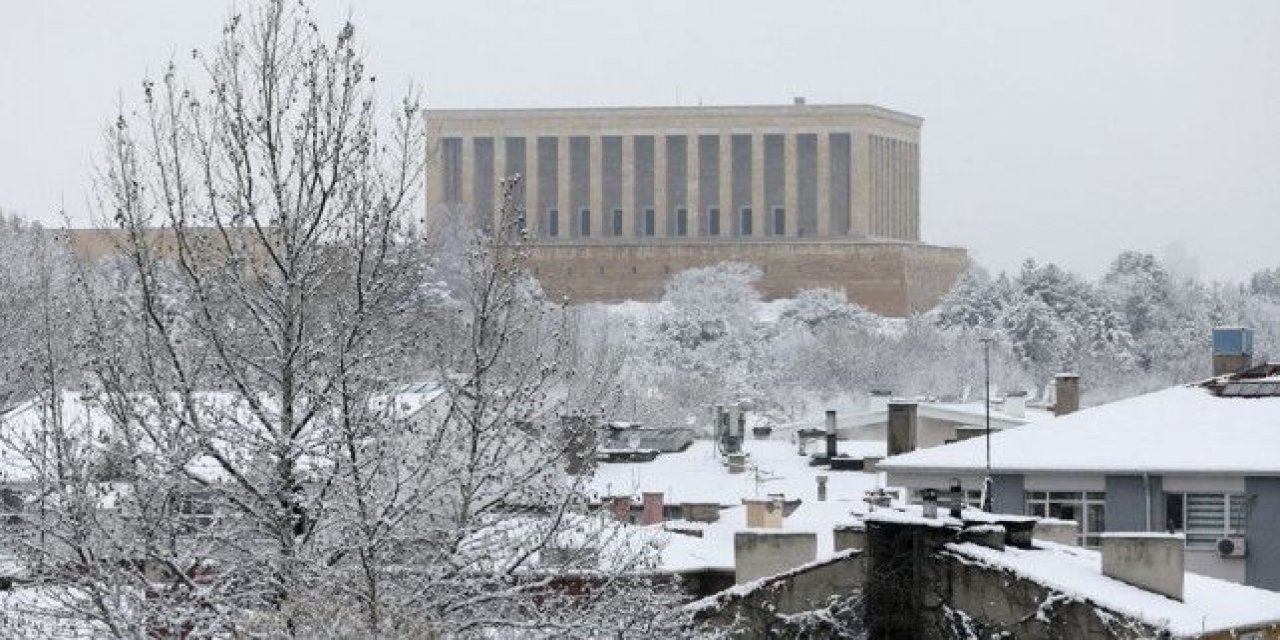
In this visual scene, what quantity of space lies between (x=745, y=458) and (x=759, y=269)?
84614mm

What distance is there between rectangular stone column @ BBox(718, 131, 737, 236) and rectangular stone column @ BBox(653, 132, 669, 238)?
2.82 metres

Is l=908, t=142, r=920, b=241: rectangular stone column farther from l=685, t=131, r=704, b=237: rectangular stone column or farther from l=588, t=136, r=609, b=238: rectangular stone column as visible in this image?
l=588, t=136, r=609, b=238: rectangular stone column

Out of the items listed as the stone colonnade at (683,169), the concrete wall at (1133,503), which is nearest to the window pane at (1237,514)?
the concrete wall at (1133,503)

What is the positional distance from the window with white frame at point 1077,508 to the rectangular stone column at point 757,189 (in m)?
115

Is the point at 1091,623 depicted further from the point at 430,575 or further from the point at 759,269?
the point at 759,269

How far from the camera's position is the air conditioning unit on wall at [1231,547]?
93.7ft

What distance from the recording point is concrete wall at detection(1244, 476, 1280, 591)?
28578mm

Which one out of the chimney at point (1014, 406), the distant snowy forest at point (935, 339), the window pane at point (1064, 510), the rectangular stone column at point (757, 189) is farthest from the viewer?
the rectangular stone column at point (757, 189)

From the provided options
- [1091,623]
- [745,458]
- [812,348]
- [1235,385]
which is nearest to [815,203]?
[812,348]

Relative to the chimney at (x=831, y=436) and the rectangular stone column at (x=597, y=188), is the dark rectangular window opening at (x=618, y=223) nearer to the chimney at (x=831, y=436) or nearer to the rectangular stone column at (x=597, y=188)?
the rectangular stone column at (x=597, y=188)

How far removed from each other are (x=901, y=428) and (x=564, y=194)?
345 feet

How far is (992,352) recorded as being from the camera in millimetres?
100000

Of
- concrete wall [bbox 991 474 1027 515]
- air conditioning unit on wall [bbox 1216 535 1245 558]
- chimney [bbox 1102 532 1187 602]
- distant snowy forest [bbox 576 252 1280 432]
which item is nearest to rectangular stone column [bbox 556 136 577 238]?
distant snowy forest [bbox 576 252 1280 432]

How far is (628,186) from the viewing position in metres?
146
